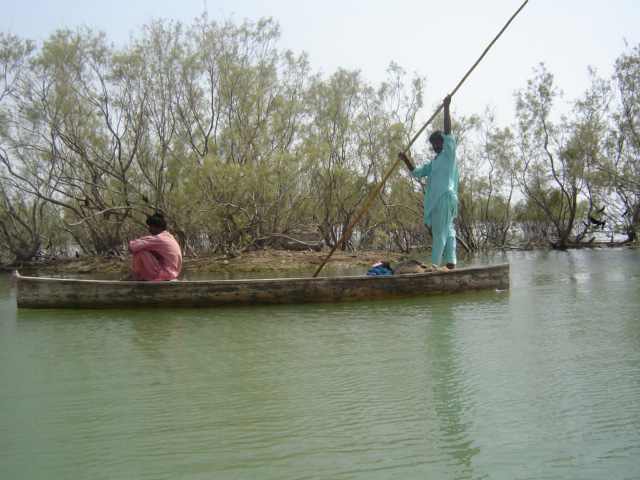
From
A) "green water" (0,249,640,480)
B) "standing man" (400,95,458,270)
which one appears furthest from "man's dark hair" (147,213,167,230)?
"standing man" (400,95,458,270)

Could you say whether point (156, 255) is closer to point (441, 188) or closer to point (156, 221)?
point (156, 221)

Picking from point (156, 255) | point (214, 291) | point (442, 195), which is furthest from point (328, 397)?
point (442, 195)

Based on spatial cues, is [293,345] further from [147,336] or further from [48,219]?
[48,219]

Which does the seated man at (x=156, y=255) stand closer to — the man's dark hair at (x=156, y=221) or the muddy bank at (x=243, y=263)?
the man's dark hair at (x=156, y=221)

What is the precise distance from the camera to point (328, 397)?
139 inches

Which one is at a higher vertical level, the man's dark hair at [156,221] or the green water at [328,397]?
the man's dark hair at [156,221]

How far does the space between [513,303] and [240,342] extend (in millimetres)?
A: 3807

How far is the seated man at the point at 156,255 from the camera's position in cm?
720

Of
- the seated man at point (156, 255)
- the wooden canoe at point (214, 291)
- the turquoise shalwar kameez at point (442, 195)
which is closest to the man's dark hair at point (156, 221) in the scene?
the seated man at point (156, 255)

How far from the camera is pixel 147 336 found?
5.75m

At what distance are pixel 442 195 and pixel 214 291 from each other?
3501 mm

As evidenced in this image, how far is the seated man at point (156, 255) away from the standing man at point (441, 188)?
344 centimetres

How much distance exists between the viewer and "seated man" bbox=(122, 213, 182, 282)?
7199 millimetres

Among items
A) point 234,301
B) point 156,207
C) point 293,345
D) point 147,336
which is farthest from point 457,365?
point 156,207
